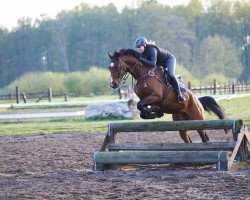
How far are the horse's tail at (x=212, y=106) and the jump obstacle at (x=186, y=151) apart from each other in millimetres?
1700

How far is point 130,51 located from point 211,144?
239 cm

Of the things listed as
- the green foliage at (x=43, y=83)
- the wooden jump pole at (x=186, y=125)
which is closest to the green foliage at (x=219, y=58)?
the green foliage at (x=43, y=83)

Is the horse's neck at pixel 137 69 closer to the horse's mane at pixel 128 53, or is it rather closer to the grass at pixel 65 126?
the horse's mane at pixel 128 53

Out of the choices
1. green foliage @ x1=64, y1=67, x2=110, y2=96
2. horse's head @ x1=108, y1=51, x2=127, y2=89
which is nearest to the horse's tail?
horse's head @ x1=108, y1=51, x2=127, y2=89

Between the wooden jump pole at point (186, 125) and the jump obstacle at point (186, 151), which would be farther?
the wooden jump pole at point (186, 125)

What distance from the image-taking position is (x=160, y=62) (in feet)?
42.1

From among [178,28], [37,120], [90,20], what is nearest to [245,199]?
[37,120]

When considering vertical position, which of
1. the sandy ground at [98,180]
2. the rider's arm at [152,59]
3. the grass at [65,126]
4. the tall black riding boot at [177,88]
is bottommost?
the grass at [65,126]

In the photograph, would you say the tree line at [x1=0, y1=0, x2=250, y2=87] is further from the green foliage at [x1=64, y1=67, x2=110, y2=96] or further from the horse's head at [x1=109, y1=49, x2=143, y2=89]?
the horse's head at [x1=109, y1=49, x2=143, y2=89]

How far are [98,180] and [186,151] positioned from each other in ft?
6.47

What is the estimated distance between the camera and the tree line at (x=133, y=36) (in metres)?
82.8

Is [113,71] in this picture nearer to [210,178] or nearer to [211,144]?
[211,144]

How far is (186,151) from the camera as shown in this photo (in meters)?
12.0

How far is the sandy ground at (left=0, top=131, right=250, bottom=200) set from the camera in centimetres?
912
